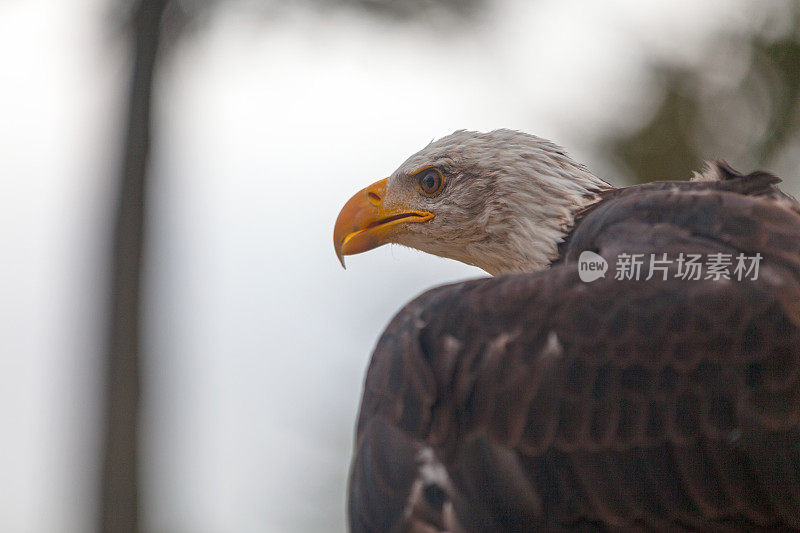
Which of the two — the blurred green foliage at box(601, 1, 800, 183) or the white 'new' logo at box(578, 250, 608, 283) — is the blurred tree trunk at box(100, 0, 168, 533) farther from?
the white 'new' logo at box(578, 250, 608, 283)

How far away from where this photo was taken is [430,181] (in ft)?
12.1

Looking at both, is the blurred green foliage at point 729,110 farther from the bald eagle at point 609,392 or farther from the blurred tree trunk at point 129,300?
the blurred tree trunk at point 129,300

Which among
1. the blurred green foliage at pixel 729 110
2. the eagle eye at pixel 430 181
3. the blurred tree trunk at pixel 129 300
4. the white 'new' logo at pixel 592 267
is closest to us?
the white 'new' logo at pixel 592 267

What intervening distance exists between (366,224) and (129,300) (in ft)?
16.7

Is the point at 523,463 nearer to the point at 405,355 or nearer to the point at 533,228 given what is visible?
the point at 405,355

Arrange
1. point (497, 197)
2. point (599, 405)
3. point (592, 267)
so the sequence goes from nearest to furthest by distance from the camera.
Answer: point (599, 405) < point (592, 267) < point (497, 197)

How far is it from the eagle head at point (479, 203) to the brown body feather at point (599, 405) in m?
0.80

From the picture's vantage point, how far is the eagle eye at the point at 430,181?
3.66 meters

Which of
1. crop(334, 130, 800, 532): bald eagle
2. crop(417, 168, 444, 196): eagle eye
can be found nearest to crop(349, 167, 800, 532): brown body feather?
crop(334, 130, 800, 532): bald eagle

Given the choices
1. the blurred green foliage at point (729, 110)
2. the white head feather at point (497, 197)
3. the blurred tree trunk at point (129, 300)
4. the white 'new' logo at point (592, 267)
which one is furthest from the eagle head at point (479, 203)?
the blurred tree trunk at point (129, 300)

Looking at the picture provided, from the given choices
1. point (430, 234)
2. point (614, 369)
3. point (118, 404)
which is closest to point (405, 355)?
point (614, 369)

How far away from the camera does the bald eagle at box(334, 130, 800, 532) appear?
2.28 meters

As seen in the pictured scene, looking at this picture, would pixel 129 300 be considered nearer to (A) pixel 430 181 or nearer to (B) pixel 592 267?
(A) pixel 430 181

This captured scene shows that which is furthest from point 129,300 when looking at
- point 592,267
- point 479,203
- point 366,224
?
point 592,267
